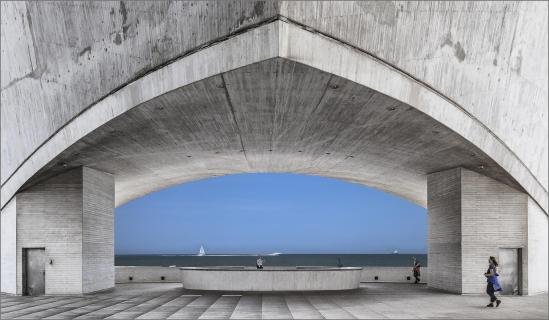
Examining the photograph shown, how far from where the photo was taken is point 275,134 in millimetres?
21953

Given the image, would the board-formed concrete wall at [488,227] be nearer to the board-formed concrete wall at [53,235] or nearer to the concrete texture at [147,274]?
the board-formed concrete wall at [53,235]

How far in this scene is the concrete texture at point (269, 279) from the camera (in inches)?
919

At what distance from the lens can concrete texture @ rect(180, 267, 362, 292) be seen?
76.6 ft

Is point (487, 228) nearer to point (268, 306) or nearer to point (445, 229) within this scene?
point (445, 229)

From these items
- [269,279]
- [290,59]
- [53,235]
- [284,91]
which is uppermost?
[290,59]

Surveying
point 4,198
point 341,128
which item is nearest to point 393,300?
point 341,128

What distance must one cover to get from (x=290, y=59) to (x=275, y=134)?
25.4 ft

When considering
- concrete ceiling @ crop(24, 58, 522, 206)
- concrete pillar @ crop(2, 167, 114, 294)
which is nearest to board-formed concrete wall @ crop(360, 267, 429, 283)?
concrete ceiling @ crop(24, 58, 522, 206)

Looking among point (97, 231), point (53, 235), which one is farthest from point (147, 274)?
point (53, 235)

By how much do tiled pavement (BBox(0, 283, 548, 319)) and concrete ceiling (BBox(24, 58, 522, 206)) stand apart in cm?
424

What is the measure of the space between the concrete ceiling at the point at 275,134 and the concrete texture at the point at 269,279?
15.3 ft

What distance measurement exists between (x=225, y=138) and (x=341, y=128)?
4.44 m

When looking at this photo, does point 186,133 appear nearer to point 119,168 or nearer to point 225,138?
point 225,138

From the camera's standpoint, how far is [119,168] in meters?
25.8
